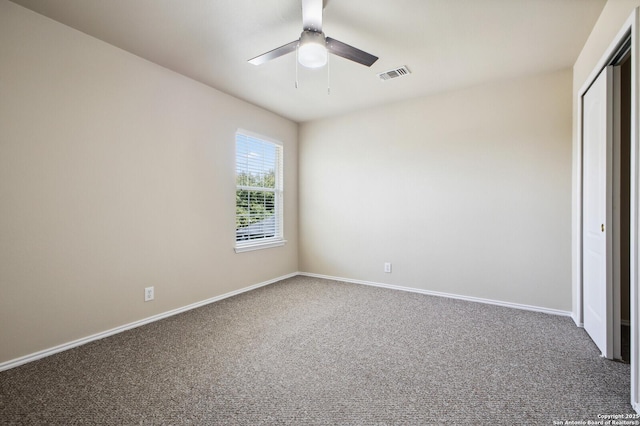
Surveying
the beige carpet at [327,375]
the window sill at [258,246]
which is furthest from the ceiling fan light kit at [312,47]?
the window sill at [258,246]

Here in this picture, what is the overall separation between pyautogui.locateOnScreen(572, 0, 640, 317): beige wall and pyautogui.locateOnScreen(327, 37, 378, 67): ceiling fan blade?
60.0 inches

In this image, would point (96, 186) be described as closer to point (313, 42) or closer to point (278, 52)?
point (278, 52)

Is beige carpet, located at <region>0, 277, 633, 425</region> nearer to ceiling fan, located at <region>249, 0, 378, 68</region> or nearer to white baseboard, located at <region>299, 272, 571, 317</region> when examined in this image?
white baseboard, located at <region>299, 272, 571, 317</region>

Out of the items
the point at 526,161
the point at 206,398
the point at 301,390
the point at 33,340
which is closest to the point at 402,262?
the point at 526,161

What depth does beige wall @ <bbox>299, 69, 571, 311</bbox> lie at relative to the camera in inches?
125

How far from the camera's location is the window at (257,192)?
13.1 ft

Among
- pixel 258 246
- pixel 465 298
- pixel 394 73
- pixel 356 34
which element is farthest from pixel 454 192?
pixel 258 246

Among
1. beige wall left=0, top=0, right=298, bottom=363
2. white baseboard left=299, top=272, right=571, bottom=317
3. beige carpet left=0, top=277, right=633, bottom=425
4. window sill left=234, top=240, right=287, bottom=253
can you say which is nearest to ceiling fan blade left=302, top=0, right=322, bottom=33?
Answer: beige wall left=0, top=0, right=298, bottom=363

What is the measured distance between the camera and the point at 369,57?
228cm

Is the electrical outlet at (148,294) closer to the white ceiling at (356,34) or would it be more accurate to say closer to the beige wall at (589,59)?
the white ceiling at (356,34)

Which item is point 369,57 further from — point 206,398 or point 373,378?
point 206,398

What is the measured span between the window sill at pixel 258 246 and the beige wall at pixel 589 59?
3.52 metres

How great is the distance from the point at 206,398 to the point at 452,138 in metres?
3.62

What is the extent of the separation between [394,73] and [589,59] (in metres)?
1.63
